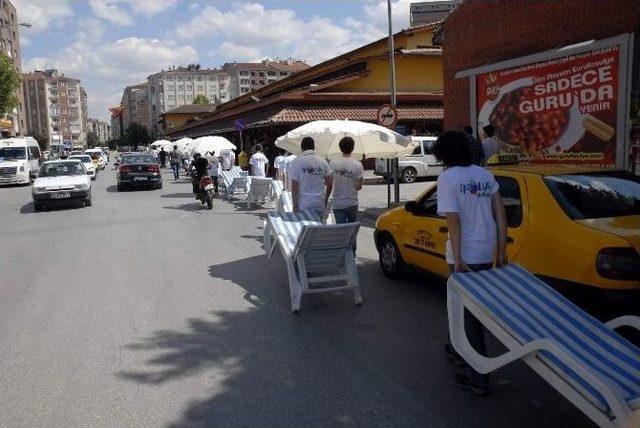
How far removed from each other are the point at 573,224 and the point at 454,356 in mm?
1451

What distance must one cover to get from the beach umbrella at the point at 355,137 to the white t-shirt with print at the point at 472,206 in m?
7.16

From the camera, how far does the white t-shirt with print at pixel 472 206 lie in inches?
154

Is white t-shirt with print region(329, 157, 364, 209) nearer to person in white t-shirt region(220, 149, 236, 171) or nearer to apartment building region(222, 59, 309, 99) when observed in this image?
person in white t-shirt region(220, 149, 236, 171)

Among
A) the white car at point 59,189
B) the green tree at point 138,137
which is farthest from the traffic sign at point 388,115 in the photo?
the green tree at point 138,137

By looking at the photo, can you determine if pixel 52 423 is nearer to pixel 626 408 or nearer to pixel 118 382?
pixel 118 382

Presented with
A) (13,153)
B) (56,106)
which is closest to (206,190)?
(13,153)

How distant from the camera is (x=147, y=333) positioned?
5.40 meters

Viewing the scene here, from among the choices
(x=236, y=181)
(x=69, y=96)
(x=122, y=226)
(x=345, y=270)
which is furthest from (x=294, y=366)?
(x=69, y=96)

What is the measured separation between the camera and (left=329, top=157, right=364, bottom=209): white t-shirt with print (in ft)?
24.4

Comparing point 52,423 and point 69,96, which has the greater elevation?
point 69,96

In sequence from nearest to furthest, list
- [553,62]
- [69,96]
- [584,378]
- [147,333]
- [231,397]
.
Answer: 1. [584,378]
2. [231,397]
3. [147,333]
4. [553,62]
5. [69,96]

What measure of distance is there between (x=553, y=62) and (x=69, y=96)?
6912 inches

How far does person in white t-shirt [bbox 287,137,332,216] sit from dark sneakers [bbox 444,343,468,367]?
332 cm

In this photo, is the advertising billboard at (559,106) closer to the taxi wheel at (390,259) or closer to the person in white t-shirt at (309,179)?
the taxi wheel at (390,259)
